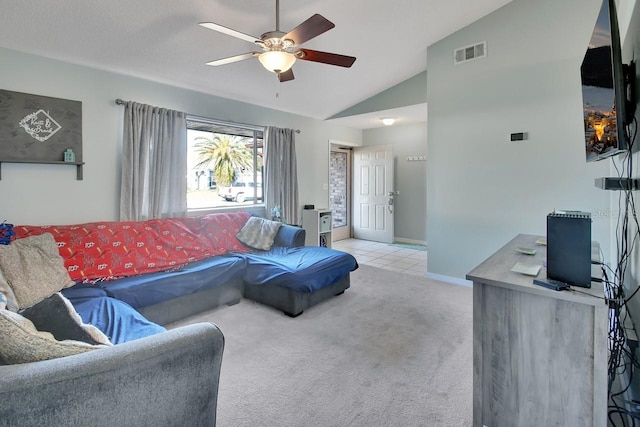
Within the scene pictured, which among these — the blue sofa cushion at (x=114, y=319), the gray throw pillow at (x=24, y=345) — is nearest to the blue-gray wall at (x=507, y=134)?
the blue sofa cushion at (x=114, y=319)

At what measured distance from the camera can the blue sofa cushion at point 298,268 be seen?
2.96 metres

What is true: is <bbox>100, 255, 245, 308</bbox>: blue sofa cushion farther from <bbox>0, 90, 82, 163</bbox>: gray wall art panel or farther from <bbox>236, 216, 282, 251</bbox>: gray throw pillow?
<bbox>0, 90, 82, 163</bbox>: gray wall art panel

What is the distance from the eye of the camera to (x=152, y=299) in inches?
105

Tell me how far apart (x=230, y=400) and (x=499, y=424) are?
1.44 m

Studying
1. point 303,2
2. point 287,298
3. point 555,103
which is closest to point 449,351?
point 287,298

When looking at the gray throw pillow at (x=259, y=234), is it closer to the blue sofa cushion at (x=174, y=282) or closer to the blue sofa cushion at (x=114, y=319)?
the blue sofa cushion at (x=174, y=282)

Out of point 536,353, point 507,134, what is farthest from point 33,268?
point 507,134

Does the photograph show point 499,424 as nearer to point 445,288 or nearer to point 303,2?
point 445,288

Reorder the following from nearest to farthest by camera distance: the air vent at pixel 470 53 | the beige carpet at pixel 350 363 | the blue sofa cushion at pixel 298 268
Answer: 1. the beige carpet at pixel 350 363
2. the blue sofa cushion at pixel 298 268
3. the air vent at pixel 470 53

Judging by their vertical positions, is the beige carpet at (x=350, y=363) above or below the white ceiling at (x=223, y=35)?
below

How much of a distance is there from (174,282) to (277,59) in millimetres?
2056

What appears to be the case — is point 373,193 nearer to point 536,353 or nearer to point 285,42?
point 285,42

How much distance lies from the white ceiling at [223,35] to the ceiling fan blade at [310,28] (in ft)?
2.79

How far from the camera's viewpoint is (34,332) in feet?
3.31
